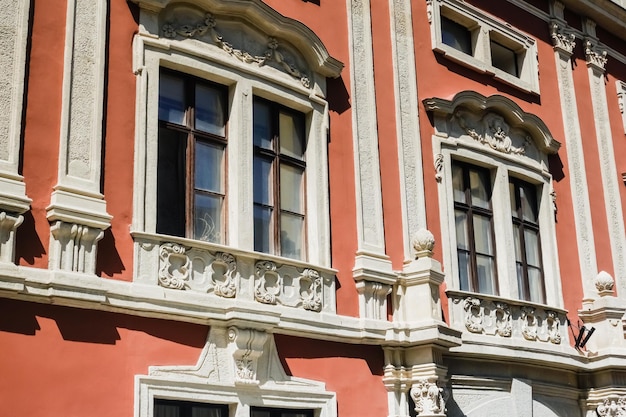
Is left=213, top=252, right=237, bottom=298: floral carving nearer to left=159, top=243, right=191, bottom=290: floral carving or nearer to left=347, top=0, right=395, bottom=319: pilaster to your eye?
left=159, top=243, right=191, bottom=290: floral carving

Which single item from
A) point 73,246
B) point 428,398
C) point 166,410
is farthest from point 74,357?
point 428,398

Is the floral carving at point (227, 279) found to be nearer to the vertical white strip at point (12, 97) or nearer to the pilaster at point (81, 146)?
the pilaster at point (81, 146)

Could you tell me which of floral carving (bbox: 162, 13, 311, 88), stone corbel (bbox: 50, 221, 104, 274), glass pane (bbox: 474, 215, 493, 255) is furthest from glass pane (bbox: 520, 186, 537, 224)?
stone corbel (bbox: 50, 221, 104, 274)

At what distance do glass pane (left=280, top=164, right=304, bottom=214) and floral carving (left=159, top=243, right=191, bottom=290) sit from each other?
1747 millimetres

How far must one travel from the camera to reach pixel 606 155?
1581cm

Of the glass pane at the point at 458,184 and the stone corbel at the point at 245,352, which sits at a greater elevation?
the glass pane at the point at 458,184

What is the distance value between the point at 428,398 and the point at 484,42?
5902 millimetres

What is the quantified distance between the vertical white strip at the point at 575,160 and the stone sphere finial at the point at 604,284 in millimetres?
431

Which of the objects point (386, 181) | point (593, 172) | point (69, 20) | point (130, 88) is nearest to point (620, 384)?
point (593, 172)

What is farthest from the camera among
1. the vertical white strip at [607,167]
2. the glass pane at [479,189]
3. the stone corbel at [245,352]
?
the vertical white strip at [607,167]

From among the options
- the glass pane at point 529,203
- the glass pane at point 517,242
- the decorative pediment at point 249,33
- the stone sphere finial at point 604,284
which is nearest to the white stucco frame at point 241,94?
the decorative pediment at point 249,33

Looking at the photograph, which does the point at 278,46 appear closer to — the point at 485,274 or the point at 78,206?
the point at 78,206

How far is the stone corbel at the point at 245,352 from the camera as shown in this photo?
949cm

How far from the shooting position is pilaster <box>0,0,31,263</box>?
828 centimetres
